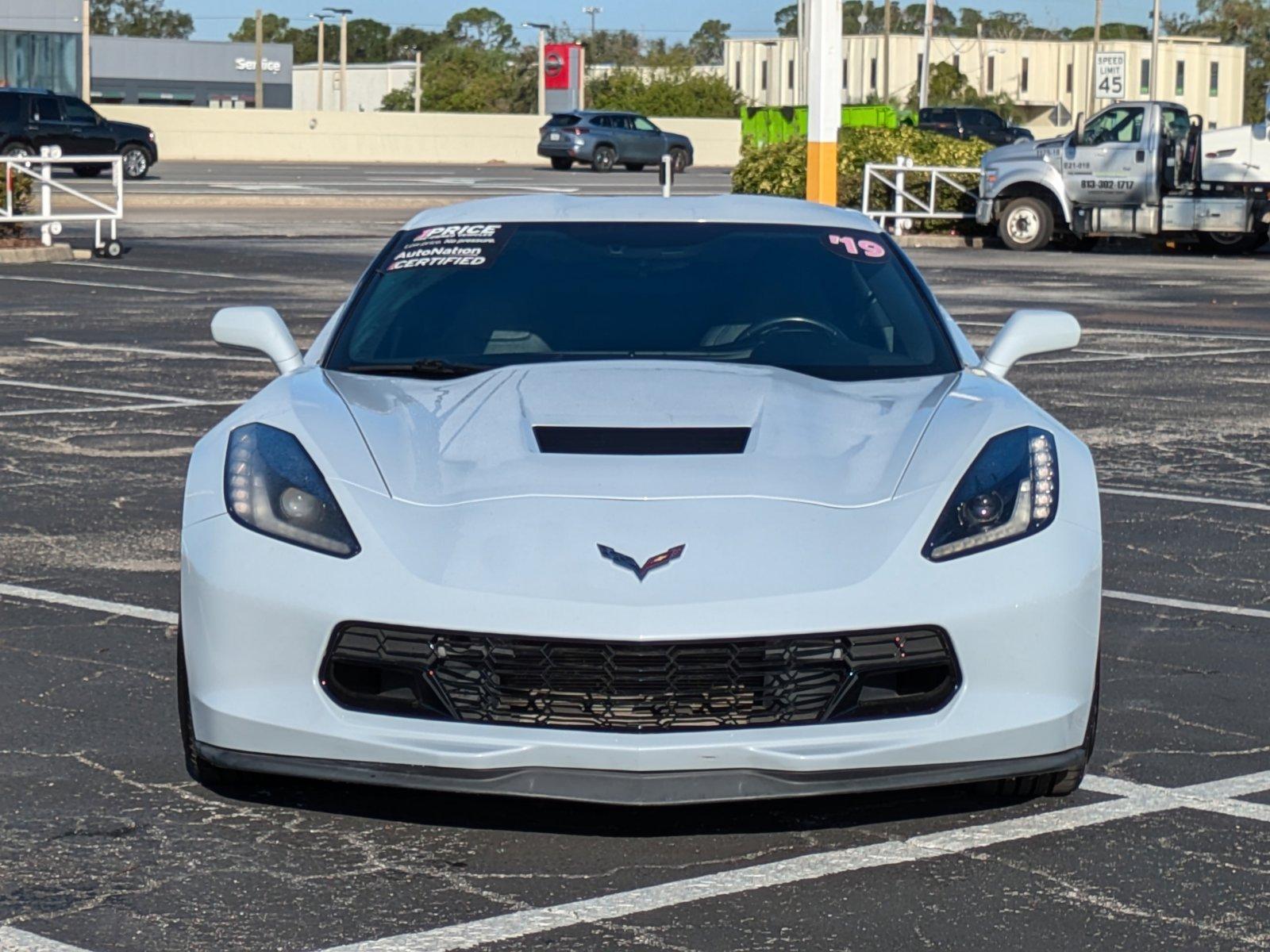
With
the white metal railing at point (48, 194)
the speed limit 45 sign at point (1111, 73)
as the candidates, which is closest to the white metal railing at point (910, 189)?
the white metal railing at point (48, 194)

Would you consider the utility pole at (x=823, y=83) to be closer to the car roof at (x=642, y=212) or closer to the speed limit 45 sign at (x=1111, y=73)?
the car roof at (x=642, y=212)

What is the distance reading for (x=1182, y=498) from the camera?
9.16 m

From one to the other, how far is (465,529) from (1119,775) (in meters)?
1.80

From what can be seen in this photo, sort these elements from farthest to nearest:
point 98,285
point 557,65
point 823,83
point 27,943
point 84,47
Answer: point 557,65 → point 84,47 → point 98,285 → point 823,83 → point 27,943

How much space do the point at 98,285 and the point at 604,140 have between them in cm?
3619

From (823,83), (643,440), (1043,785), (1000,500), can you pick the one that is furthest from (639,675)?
(823,83)

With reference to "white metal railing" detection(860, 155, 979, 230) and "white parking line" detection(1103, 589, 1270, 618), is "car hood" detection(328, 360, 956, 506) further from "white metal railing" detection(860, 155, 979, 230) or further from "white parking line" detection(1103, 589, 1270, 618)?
"white metal railing" detection(860, 155, 979, 230)

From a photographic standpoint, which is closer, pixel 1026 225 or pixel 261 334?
pixel 261 334

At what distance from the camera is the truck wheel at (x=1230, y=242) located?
28734 mm

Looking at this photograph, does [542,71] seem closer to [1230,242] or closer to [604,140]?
[604,140]

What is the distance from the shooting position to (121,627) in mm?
6488

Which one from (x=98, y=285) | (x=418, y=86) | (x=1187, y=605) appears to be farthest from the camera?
(x=418, y=86)

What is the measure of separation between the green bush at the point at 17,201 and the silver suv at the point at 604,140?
3091cm

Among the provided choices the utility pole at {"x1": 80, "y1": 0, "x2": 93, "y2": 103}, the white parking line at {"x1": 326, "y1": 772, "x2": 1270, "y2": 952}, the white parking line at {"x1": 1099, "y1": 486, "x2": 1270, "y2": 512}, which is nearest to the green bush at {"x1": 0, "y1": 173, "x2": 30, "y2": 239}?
the white parking line at {"x1": 1099, "y1": 486, "x2": 1270, "y2": 512}
